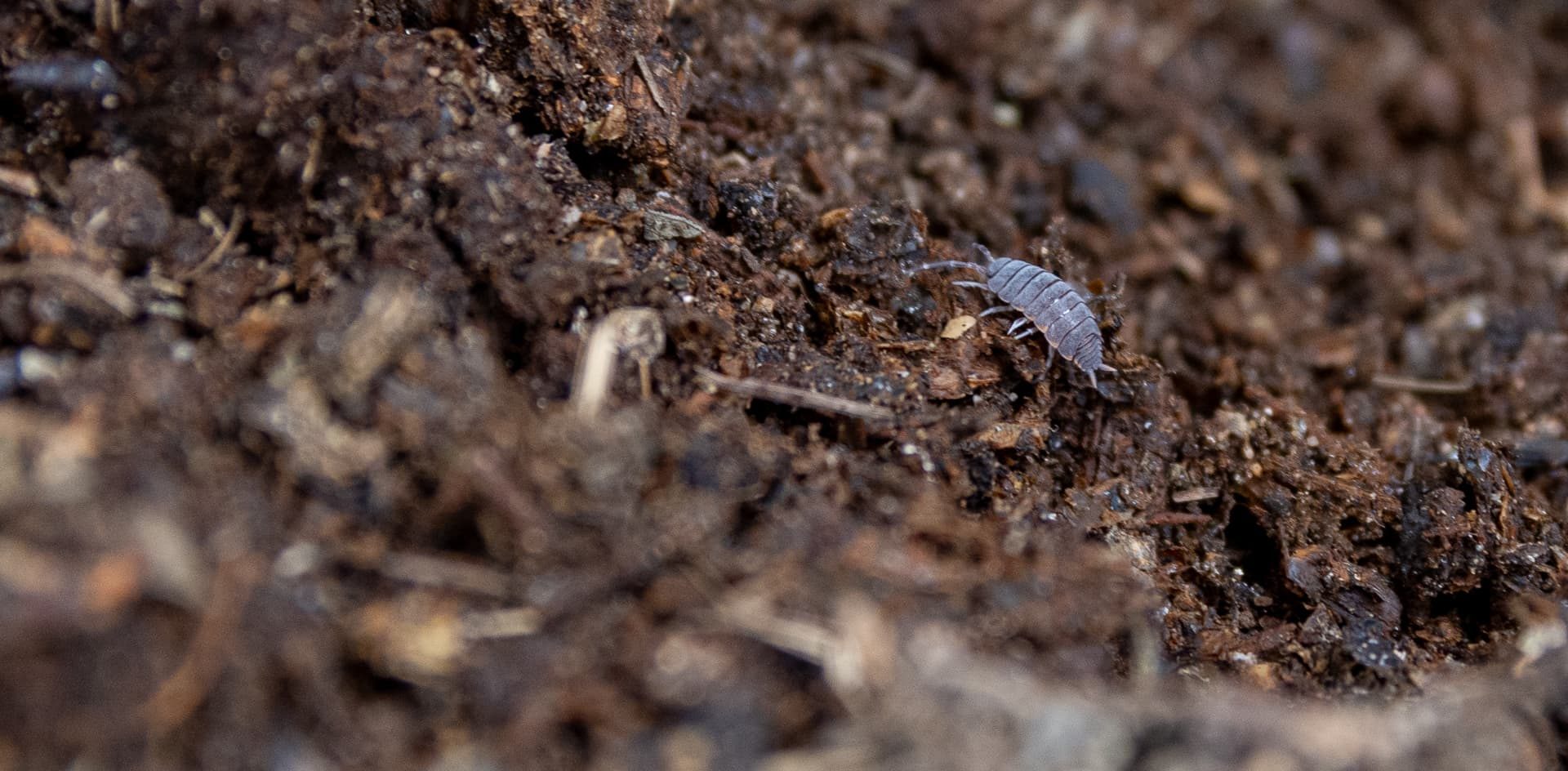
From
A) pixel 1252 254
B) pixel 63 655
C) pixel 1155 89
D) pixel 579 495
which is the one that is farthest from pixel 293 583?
pixel 1155 89

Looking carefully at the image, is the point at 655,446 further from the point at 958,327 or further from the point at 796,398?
the point at 958,327

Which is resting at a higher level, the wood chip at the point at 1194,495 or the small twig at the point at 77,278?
the wood chip at the point at 1194,495

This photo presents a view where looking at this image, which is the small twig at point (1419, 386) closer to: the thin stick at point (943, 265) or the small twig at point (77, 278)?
the thin stick at point (943, 265)

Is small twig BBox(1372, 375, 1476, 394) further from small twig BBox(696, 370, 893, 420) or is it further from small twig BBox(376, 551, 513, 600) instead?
small twig BBox(376, 551, 513, 600)

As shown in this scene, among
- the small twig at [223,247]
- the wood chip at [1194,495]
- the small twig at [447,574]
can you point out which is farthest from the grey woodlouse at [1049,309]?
the small twig at [223,247]

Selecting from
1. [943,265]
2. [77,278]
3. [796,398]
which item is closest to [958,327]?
[943,265]

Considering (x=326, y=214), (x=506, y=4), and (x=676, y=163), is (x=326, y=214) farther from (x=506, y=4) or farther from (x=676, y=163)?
(x=676, y=163)
